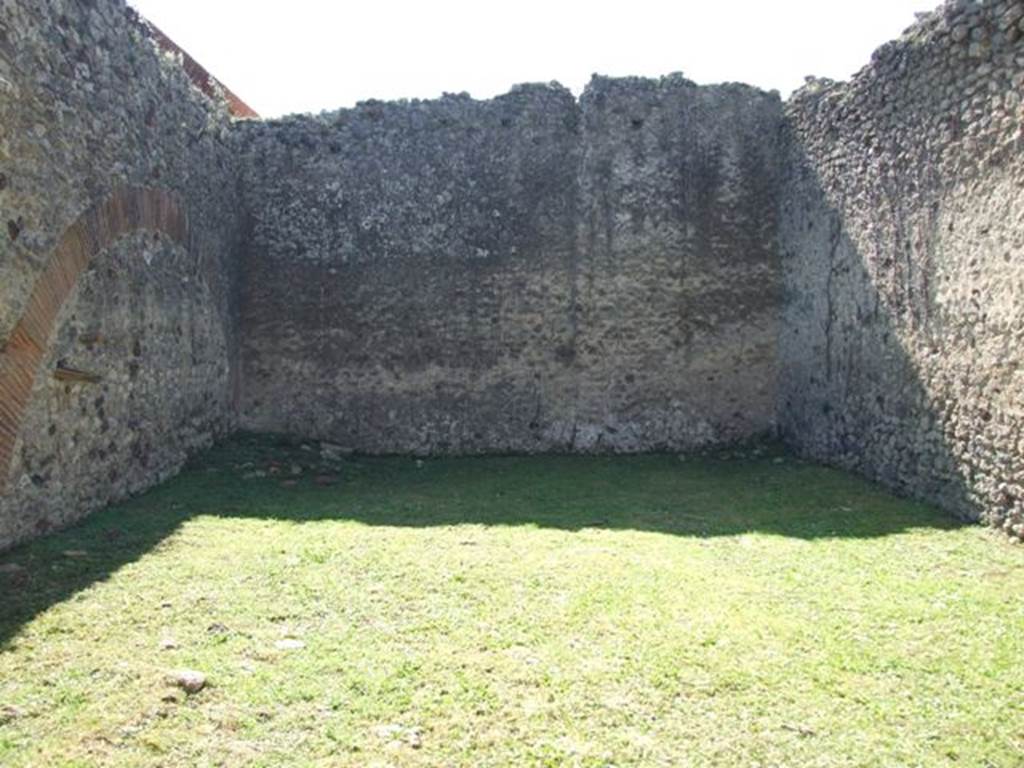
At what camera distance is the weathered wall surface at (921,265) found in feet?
18.0

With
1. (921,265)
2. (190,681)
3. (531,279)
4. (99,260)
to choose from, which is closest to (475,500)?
(531,279)

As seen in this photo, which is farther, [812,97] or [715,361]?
[715,361]

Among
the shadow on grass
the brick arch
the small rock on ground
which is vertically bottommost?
the small rock on ground

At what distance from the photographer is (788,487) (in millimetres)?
7312

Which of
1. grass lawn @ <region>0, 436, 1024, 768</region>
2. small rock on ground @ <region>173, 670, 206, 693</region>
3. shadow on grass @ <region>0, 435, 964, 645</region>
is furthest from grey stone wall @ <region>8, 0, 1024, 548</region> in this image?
small rock on ground @ <region>173, 670, 206, 693</region>

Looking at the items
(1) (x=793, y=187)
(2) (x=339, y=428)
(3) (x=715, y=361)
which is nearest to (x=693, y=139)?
(1) (x=793, y=187)

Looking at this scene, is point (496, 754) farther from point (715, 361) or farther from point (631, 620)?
point (715, 361)

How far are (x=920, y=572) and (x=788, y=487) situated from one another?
7.87 ft

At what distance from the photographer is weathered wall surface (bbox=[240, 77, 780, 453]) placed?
9094 mm

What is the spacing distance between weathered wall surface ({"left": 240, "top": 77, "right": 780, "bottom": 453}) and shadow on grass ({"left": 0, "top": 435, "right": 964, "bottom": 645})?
539mm

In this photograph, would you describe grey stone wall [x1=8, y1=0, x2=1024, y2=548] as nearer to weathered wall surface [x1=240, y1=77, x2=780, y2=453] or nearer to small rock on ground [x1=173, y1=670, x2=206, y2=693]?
weathered wall surface [x1=240, y1=77, x2=780, y2=453]

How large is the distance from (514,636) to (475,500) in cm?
314

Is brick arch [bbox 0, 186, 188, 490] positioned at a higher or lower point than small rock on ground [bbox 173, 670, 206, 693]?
higher

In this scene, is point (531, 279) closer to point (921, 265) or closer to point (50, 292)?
point (921, 265)
